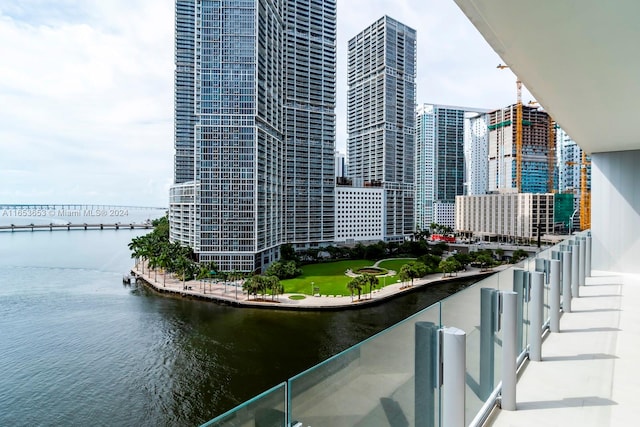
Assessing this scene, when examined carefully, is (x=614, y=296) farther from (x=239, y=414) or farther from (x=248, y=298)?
(x=248, y=298)

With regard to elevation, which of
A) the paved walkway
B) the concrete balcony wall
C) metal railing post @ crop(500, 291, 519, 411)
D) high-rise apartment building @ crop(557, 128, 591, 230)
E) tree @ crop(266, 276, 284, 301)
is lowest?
tree @ crop(266, 276, 284, 301)

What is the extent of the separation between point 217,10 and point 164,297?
23.5 m

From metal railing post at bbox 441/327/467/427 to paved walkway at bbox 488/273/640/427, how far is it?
54cm

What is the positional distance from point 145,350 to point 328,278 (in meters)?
16.5

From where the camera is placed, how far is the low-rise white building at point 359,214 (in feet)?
144

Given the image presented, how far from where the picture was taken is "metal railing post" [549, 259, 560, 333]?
325 cm

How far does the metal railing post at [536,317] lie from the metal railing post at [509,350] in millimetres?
741

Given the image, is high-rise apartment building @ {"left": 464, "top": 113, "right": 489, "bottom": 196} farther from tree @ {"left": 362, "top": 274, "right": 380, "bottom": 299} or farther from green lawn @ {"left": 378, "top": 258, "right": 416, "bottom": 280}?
tree @ {"left": 362, "top": 274, "right": 380, "bottom": 299}

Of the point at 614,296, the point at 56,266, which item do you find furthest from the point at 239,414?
the point at 56,266

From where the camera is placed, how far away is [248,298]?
2358cm

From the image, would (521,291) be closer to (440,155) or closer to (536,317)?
(536,317)

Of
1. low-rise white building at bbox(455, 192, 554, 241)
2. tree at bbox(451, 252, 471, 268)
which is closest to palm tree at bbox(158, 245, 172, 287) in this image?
tree at bbox(451, 252, 471, 268)

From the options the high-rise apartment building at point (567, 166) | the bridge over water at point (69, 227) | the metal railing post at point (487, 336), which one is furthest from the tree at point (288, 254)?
the bridge over water at point (69, 227)

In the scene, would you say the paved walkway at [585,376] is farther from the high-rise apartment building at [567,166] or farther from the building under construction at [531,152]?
the high-rise apartment building at [567,166]
